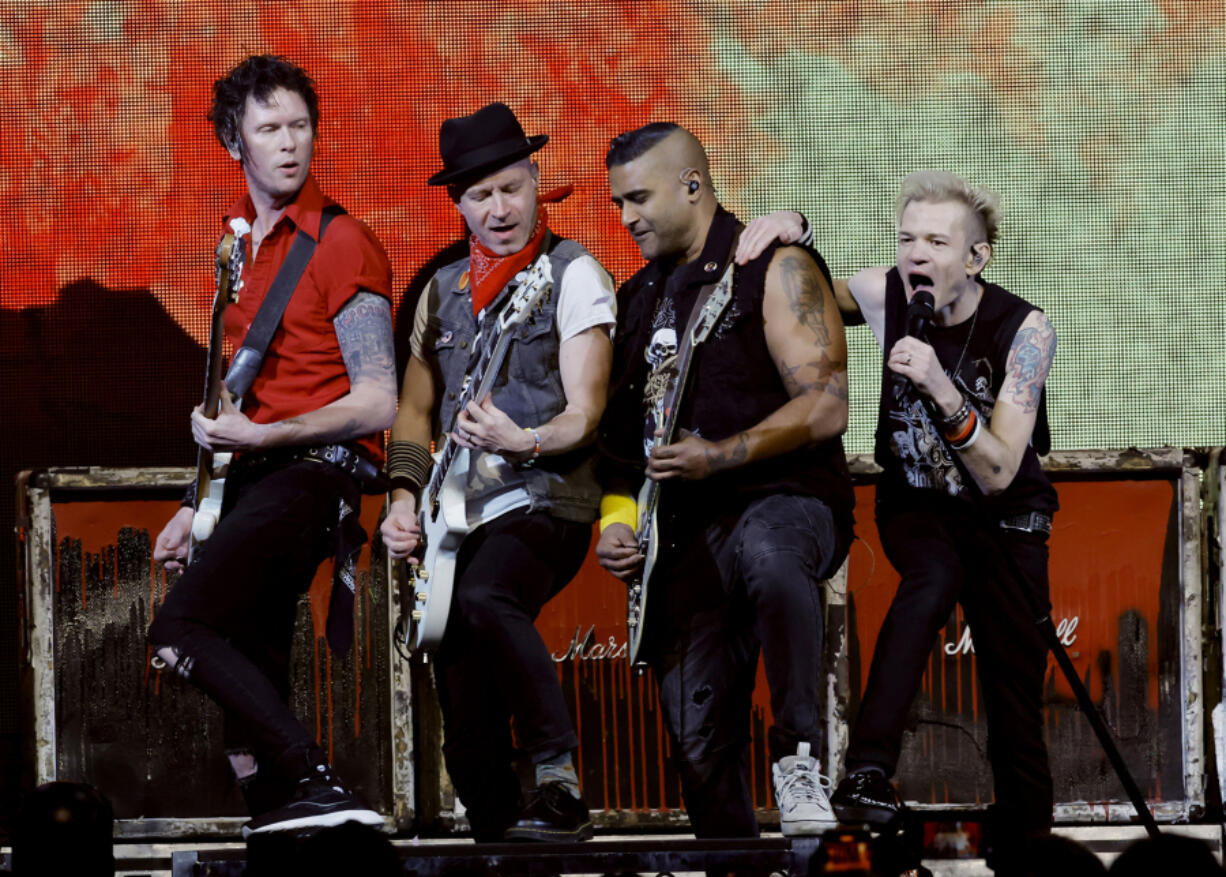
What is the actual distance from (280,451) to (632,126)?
2.02 metres

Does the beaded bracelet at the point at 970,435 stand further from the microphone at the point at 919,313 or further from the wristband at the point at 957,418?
the microphone at the point at 919,313

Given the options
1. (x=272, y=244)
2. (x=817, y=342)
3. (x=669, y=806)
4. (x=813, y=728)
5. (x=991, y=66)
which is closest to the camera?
(x=813, y=728)

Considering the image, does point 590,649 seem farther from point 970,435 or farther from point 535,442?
point 970,435

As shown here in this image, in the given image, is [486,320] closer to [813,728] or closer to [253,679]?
[253,679]

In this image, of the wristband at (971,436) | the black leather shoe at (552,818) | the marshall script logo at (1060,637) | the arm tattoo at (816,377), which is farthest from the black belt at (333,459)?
the marshall script logo at (1060,637)

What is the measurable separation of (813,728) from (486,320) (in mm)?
1261

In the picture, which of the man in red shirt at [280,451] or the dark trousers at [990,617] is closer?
the man in red shirt at [280,451]

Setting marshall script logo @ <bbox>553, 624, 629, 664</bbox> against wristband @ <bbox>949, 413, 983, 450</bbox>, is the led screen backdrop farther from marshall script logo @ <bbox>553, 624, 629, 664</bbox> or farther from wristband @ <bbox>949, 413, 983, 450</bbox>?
wristband @ <bbox>949, 413, 983, 450</bbox>

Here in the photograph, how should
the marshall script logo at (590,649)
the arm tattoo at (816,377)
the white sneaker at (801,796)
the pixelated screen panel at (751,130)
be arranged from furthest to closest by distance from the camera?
the pixelated screen panel at (751,130), the marshall script logo at (590,649), the arm tattoo at (816,377), the white sneaker at (801,796)

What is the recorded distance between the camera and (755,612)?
3605mm

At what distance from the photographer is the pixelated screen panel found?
5.31 metres

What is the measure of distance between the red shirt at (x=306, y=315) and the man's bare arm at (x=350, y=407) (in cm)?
4

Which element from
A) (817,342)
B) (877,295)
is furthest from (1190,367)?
(817,342)

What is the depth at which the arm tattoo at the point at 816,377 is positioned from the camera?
147 inches
